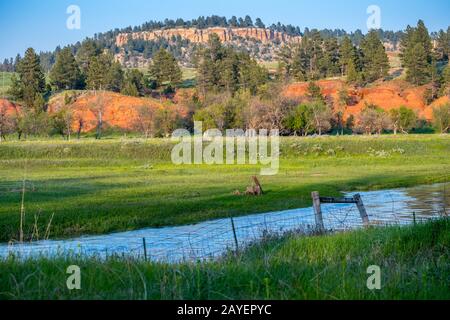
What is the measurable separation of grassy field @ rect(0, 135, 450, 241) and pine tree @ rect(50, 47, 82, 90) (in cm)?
7068

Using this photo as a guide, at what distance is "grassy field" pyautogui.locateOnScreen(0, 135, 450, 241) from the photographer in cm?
2758

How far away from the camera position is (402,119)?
106 m

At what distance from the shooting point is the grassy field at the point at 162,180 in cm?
2758

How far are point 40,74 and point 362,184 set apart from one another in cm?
10249

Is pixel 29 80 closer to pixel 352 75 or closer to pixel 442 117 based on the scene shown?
pixel 352 75

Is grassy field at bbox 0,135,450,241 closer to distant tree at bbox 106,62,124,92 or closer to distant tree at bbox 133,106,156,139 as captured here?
distant tree at bbox 133,106,156,139

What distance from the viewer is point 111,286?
8203mm

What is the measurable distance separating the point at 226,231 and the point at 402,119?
88.0m

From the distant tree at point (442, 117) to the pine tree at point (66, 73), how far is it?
73506 mm

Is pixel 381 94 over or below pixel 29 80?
below

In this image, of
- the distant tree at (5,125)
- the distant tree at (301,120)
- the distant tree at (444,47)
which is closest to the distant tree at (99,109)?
the distant tree at (5,125)

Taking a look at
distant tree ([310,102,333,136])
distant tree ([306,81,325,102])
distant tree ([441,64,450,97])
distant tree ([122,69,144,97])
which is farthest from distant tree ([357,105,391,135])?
distant tree ([122,69,144,97])

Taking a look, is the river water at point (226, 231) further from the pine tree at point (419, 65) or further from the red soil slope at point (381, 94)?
the pine tree at point (419, 65)

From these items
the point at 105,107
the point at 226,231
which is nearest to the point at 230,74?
the point at 105,107
